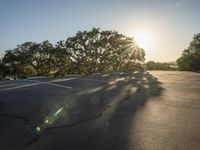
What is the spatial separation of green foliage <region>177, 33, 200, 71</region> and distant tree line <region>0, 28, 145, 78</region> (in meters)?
8.74

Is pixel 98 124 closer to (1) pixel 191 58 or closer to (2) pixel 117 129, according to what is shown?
(2) pixel 117 129

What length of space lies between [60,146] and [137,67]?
44.7 m

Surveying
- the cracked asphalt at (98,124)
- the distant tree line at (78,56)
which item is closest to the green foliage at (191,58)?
the distant tree line at (78,56)

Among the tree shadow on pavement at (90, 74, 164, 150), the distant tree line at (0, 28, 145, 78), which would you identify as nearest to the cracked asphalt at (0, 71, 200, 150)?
the tree shadow on pavement at (90, 74, 164, 150)

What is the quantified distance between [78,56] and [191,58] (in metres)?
23.0

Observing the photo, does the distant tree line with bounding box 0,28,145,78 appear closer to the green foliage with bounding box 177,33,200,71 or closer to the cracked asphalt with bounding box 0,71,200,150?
the green foliage with bounding box 177,33,200,71

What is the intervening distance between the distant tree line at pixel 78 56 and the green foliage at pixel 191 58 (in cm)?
874

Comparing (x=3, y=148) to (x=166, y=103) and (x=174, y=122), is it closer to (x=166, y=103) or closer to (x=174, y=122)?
(x=174, y=122)

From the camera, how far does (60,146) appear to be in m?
3.82

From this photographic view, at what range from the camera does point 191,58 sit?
161 ft

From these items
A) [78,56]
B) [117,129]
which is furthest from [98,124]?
[78,56]

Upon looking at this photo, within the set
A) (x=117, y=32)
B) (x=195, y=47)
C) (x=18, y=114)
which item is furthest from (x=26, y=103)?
(x=195, y=47)

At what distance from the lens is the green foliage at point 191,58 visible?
47.8 m

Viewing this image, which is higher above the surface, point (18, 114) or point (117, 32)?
point (117, 32)
